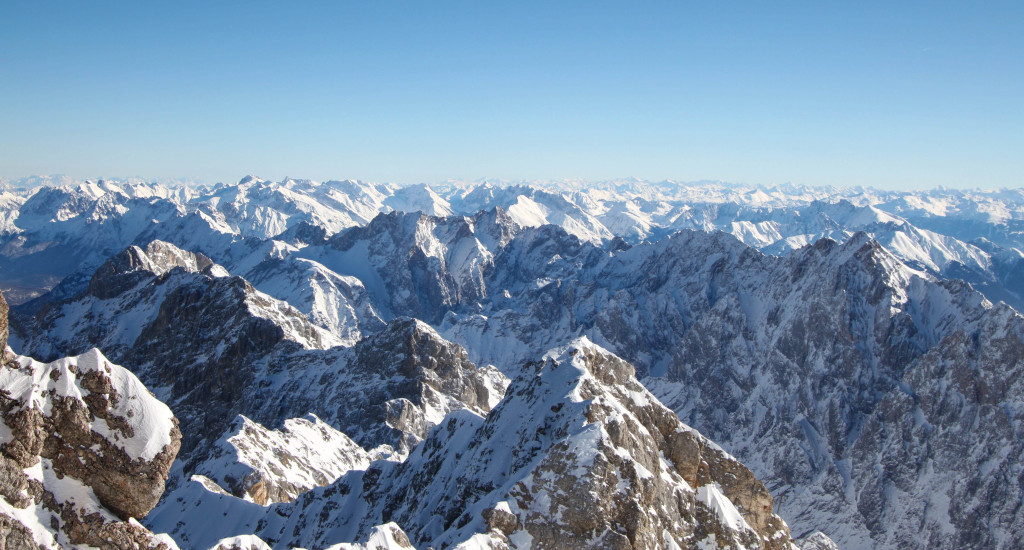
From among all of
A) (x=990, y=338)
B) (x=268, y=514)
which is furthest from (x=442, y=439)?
(x=990, y=338)

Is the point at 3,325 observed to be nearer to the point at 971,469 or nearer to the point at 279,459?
the point at 279,459

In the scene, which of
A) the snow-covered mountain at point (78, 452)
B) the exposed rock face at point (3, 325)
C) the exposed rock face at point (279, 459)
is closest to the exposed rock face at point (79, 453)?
the snow-covered mountain at point (78, 452)

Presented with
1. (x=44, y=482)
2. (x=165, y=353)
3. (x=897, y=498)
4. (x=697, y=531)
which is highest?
(x=44, y=482)

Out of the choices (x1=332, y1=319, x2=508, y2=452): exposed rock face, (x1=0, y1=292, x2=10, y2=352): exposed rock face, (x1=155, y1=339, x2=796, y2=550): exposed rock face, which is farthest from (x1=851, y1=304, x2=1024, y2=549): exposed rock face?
(x1=0, y1=292, x2=10, y2=352): exposed rock face

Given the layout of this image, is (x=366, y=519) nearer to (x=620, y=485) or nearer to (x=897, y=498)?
(x=620, y=485)

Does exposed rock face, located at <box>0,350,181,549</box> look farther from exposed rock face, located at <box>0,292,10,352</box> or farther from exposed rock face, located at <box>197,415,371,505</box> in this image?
exposed rock face, located at <box>197,415,371,505</box>

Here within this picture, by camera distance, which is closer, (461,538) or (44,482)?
(44,482)

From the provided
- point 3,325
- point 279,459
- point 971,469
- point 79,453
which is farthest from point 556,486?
point 971,469
